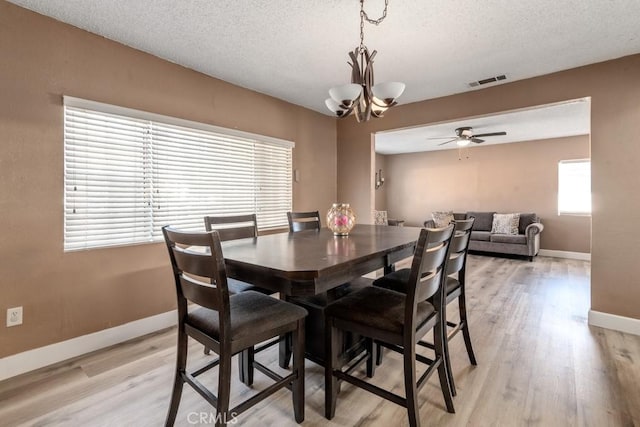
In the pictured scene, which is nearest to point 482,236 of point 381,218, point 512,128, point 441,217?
point 441,217

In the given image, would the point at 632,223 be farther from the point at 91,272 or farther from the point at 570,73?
the point at 91,272

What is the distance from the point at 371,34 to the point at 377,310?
1942mm

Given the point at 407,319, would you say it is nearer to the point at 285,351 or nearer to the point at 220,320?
the point at 220,320

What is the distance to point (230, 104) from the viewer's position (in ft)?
10.4

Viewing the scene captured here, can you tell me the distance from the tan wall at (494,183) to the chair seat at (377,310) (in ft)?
18.7

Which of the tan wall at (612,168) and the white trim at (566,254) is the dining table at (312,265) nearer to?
the tan wall at (612,168)

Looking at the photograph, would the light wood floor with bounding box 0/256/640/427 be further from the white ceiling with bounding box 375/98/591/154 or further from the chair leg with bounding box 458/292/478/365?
the white ceiling with bounding box 375/98/591/154

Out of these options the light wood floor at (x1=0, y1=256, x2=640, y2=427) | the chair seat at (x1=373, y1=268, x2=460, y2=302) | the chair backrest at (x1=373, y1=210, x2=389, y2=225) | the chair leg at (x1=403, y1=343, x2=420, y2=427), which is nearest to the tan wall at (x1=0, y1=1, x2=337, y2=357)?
the light wood floor at (x1=0, y1=256, x2=640, y2=427)

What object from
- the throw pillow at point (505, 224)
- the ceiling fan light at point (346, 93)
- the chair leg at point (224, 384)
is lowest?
the chair leg at point (224, 384)

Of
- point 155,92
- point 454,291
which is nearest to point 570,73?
point 454,291

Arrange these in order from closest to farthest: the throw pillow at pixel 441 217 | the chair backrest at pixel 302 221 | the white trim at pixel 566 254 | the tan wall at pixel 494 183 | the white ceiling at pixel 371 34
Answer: the white ceiling at pixel 371 34 < the chair backrest at pixel 302 221 < the white trim at pixel 566 254 < the tan wall at pixel 494 183 < the throw pillow at pixel 441 217

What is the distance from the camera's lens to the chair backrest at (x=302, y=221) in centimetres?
278

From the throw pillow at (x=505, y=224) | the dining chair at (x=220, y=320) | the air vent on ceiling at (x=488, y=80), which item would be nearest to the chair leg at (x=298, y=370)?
the dining chair at (x=220, y=320)

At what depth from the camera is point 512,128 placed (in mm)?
5043
